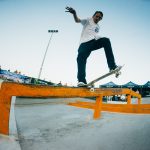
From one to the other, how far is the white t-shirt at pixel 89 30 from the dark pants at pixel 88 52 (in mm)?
118

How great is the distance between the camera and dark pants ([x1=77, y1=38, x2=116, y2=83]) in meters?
4.22

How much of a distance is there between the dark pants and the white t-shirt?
12cm

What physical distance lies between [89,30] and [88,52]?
0.55 metres

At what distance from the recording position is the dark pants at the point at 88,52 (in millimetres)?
4219

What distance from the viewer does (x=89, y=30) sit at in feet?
14.3

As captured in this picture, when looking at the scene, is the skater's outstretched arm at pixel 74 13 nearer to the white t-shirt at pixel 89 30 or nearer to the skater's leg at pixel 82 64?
the white t-shirt at pixel 89 30

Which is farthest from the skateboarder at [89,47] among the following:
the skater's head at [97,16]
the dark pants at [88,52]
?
the skater's head at [97,16]

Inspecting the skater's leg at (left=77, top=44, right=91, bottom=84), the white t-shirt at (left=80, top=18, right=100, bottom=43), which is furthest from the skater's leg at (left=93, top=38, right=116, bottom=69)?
the skater's leg at (left=77, top=44, right=91, bottom=84)

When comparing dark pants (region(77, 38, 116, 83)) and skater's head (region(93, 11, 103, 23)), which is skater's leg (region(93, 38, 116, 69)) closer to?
dark pants (region(77, 38, 116, 83))

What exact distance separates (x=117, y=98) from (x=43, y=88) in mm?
22736

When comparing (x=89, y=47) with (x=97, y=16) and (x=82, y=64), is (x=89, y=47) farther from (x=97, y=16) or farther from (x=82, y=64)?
(x=97, y=16)

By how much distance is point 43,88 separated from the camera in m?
2.70

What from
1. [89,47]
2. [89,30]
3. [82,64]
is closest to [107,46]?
[89,47]

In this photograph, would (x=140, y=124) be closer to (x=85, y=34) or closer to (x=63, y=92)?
(x=63, y=92)
